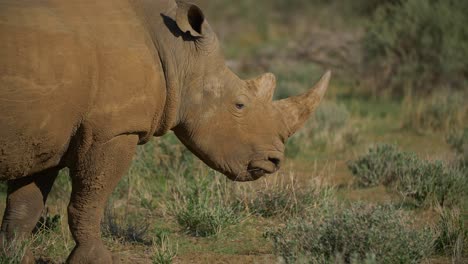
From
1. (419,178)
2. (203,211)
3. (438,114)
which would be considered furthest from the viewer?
(438,114)

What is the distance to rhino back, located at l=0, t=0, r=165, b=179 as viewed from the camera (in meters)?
4.85

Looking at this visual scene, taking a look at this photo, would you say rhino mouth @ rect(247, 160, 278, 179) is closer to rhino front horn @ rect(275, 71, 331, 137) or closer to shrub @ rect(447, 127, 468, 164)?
rhino front horn @ rect(275, 71, 331, 137)

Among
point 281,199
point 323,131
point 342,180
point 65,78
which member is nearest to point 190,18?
point 65,78

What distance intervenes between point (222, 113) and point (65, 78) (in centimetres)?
122

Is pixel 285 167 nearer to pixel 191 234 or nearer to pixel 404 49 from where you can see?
pixel 191 234

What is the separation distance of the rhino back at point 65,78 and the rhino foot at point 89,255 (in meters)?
0.56

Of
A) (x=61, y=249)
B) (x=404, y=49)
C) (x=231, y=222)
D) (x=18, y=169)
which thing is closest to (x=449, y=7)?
(x=404, y=49)

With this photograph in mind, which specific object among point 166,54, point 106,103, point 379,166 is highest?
point 166,54

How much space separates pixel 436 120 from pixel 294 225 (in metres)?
6.63

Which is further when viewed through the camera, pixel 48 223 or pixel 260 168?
pixel 48 223

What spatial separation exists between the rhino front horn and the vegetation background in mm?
652

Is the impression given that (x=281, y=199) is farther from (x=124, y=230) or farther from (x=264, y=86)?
(x=264, y=86)

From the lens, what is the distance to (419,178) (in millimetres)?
7797

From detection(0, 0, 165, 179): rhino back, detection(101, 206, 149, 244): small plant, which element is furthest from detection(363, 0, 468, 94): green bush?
detection(0, 0, 165, 179): rhino back
